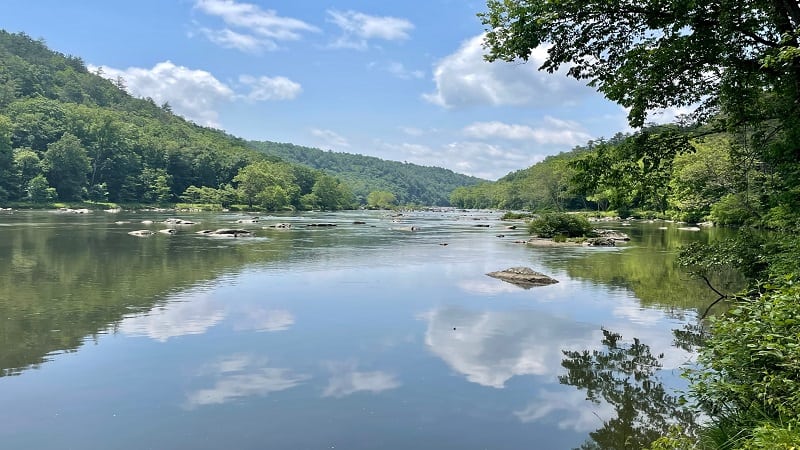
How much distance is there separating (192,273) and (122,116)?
174093 mm

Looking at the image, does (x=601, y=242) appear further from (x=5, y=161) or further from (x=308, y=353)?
(x=5, y=161)

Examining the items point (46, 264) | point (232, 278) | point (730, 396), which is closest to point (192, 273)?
point (232, 278)

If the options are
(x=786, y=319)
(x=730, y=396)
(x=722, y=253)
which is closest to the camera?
(x=786, y=319)

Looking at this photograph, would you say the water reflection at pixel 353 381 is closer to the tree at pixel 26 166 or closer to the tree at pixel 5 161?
the tree at pixel 5 161

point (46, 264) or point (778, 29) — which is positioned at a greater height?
point (778, 29)

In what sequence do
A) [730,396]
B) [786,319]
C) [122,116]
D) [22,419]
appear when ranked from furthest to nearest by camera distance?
1. [122,116]
2. [22,419]
3. [730,396]
4. [786,319]

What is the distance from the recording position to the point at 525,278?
76.4 ft

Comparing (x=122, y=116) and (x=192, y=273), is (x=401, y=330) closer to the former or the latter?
(x=192, y=273)

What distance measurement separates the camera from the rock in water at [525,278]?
75.0 ft

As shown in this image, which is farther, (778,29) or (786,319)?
(778,29)

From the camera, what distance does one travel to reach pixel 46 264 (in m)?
25.4

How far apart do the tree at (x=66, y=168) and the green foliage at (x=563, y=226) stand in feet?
344

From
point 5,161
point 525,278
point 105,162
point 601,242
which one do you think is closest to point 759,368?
point 525,278

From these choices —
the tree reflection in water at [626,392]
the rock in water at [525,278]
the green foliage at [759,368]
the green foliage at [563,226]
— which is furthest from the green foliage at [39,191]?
the green foliage at [759,368]
